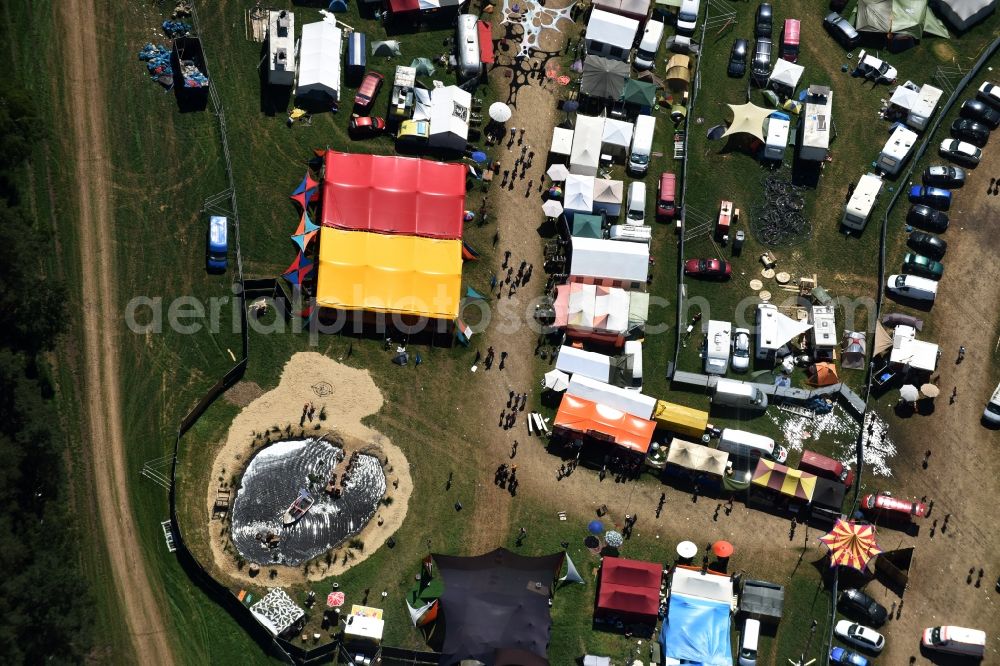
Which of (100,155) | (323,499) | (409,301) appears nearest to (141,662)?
(323,499)

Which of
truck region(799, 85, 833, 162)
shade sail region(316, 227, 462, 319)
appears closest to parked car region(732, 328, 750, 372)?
truck region(799, 85, 833, 162)

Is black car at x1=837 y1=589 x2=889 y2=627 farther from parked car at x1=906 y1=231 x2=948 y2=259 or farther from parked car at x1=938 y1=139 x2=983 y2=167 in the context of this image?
parked car at x1=938 y1=139 x2=983 y2=167

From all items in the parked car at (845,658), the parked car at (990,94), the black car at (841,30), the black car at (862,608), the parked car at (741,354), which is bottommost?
the parked car at (845,658)

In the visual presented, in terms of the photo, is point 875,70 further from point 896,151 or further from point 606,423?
point 606,423

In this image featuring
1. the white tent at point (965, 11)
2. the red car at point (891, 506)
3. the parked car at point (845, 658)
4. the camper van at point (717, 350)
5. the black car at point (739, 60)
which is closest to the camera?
the parked car at point (845, 658)

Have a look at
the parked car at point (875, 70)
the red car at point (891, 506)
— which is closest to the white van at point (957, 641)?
the red car at point (891, 506)

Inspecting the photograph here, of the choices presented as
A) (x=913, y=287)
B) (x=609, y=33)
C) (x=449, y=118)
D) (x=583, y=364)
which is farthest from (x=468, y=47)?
(x=913, y=287)

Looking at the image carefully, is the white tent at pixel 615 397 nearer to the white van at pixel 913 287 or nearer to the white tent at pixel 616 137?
the white tent at pixel 616 137
